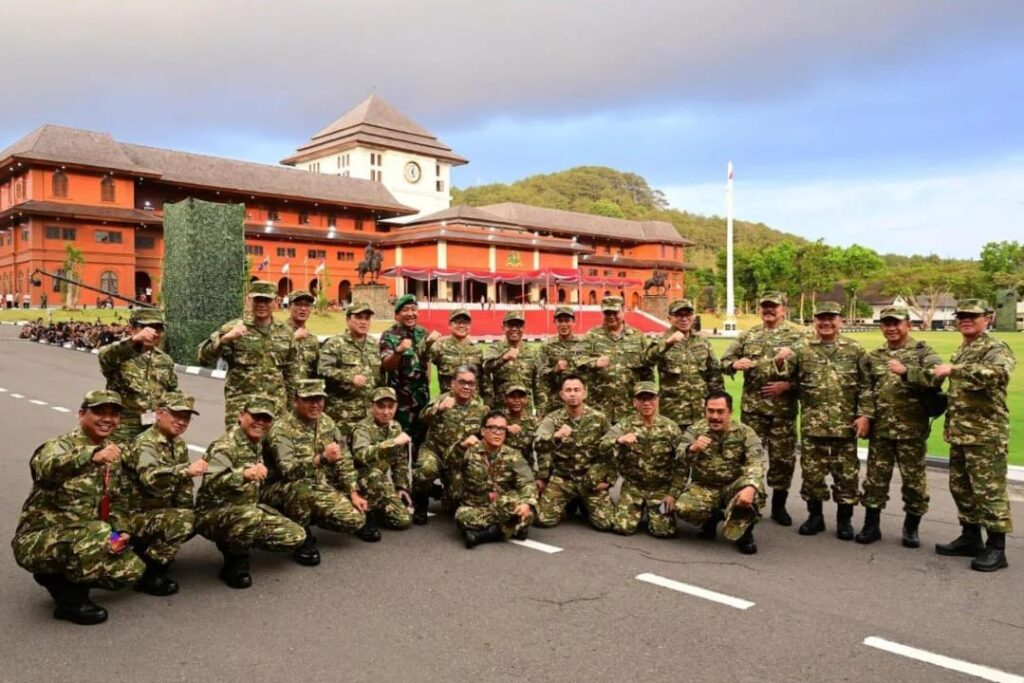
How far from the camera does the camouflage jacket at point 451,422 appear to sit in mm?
6676

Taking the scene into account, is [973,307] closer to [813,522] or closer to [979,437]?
[979,437]

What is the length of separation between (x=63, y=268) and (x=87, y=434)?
3971 centimetres

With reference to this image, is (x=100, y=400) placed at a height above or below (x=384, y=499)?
above

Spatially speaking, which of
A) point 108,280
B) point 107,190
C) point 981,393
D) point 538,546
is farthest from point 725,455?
point 107,190

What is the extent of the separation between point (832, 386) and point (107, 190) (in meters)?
43.6

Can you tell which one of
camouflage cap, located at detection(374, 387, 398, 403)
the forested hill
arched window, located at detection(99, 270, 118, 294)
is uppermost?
the forested hill

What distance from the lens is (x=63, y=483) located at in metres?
4.43

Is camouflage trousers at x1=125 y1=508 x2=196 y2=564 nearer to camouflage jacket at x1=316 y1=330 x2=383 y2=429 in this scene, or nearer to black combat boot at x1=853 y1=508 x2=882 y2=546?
camouflage jacket at x1=316 y1=330 x2=383 y2=429

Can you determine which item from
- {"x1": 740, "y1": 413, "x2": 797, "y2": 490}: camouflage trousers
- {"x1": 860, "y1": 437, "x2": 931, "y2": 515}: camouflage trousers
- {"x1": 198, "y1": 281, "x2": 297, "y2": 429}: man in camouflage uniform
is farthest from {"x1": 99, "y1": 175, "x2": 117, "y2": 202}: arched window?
{"x1": 860, "y1": 437, "x2": 931, "y2": 515}: camouflage trousers

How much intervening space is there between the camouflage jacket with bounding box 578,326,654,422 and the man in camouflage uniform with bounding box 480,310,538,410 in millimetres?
521

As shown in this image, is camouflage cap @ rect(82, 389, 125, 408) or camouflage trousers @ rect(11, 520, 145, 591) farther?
camouflage cap @ rect(82, 389, 125, 408)

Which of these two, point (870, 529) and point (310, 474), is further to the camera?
point (870, 529)

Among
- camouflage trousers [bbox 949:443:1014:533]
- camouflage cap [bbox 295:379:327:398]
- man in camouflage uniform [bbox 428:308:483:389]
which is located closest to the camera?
camouflage trousers [bbox 949:443:1014:533]

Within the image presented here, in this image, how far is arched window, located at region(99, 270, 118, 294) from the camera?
41062mm
